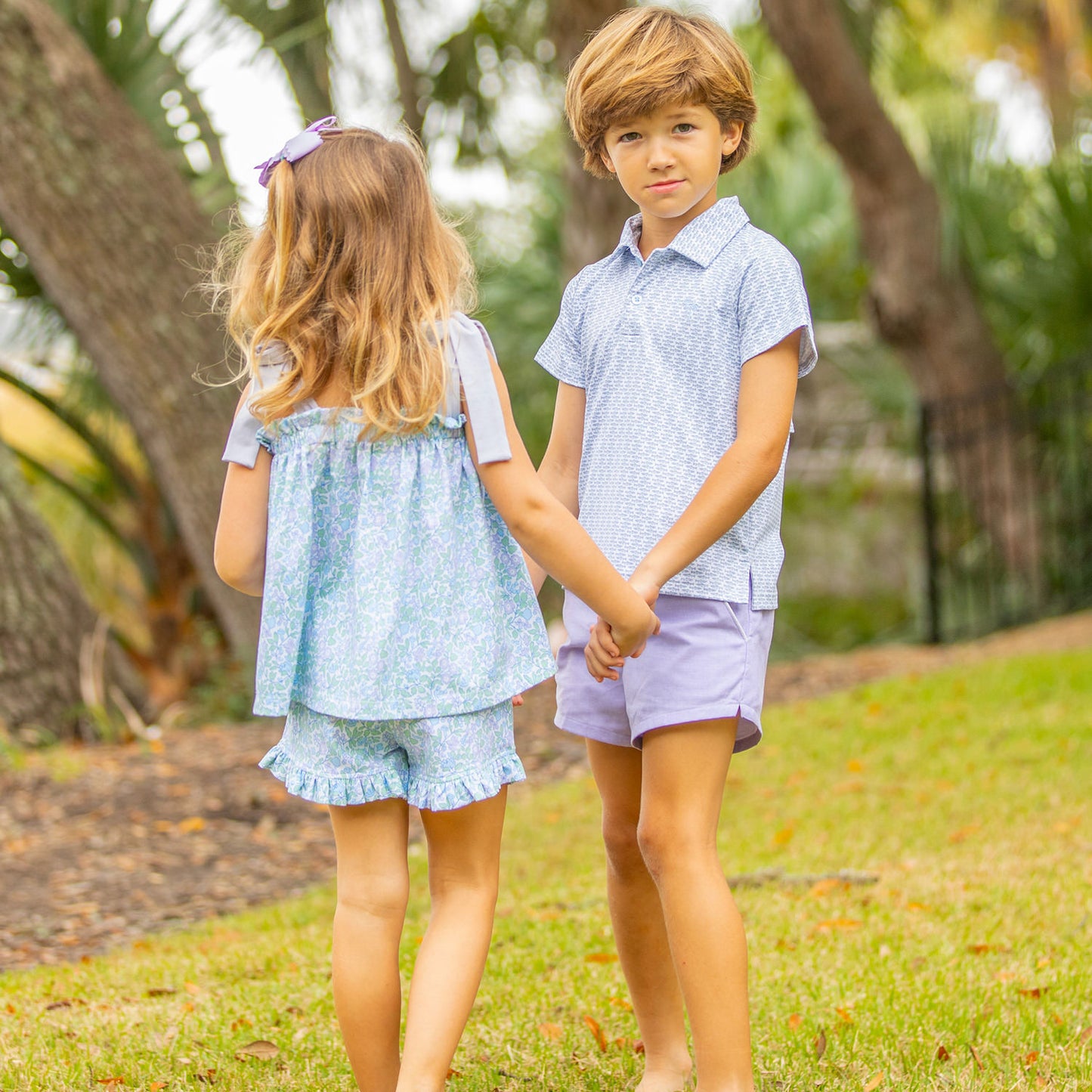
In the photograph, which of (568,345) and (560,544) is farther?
(568,345)

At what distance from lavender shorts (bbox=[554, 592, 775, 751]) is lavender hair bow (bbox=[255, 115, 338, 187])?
2.52 ft

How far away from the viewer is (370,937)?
1904 mm

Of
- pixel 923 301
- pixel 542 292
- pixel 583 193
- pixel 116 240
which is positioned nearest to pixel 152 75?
pixel 116 240

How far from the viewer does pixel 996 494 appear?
853 cm

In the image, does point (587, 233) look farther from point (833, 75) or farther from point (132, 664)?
point (132, 664)

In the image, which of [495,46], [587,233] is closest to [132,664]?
Result: [587,233]

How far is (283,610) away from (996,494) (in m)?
7.40

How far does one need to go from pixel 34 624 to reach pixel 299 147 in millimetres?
4165

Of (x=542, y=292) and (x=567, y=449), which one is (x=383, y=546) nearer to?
(x=567, y=449)

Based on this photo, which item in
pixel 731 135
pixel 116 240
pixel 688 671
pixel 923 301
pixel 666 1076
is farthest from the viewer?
pixel 923 301

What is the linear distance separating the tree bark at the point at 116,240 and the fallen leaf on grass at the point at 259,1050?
3.77 m

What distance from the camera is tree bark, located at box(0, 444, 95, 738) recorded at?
217 inches

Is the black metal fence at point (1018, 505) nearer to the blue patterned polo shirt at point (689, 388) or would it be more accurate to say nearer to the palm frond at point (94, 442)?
the palm frond at point (94, 442)

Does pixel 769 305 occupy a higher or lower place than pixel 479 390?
higher
